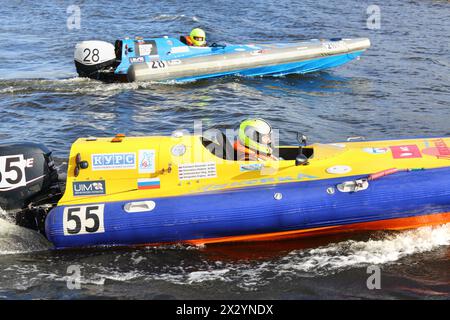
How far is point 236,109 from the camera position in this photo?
12.8 metres

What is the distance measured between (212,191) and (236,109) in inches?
230

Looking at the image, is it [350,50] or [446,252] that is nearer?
[446,252]

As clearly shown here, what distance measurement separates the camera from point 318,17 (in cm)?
2212

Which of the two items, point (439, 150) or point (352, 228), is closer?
point (352, 228)

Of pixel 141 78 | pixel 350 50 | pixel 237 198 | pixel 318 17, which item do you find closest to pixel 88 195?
pixel 237 198

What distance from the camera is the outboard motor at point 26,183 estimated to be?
23.6 ft

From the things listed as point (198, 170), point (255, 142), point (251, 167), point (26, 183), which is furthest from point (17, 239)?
point (255, 142)

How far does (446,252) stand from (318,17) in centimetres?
1634

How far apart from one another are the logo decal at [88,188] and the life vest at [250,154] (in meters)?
1.63

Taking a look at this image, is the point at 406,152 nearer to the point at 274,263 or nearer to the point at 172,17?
the point at 274,263

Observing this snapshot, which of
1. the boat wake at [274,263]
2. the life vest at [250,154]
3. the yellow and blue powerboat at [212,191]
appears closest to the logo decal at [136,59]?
the yellow and blue powerboat at [212,191]

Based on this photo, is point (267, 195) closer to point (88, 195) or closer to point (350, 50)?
point (88, 195)

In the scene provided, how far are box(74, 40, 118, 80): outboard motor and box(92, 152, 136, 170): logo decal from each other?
7130 millimetres
